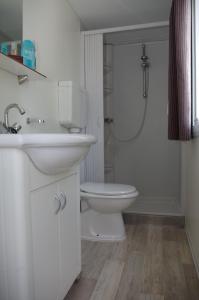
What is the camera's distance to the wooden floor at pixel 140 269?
1.31m

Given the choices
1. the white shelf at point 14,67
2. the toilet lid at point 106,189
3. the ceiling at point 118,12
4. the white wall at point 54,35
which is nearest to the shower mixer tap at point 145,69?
the ceiling at point 118,12

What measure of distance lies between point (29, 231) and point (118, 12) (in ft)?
6.82

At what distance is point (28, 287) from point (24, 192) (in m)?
0.33

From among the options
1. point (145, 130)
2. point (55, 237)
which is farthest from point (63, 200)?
point (145, 130)

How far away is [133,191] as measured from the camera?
1.98 meters

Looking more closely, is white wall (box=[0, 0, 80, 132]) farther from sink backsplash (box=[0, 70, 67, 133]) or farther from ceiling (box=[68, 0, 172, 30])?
ceiling (box=[68, 0, 172, 30])

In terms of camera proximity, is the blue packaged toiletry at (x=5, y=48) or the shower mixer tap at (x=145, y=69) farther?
the shower mixer tap at (x=145, y=69)

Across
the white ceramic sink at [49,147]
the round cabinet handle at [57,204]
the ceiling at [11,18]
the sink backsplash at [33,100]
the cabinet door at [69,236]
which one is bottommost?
the cabinet door at [69,236]

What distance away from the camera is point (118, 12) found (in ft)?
7.40

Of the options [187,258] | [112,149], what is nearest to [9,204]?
[187,258]

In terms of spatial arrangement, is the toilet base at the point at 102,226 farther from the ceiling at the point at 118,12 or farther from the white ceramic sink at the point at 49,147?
the ceiling at the point at 118,12

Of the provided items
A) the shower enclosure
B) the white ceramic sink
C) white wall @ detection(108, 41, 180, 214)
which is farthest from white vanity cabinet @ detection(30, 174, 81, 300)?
white wall @ detection(108, 41, 180, 214)

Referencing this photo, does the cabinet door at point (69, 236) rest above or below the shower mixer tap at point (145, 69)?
below

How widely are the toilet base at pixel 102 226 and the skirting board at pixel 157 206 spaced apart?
51 cm
